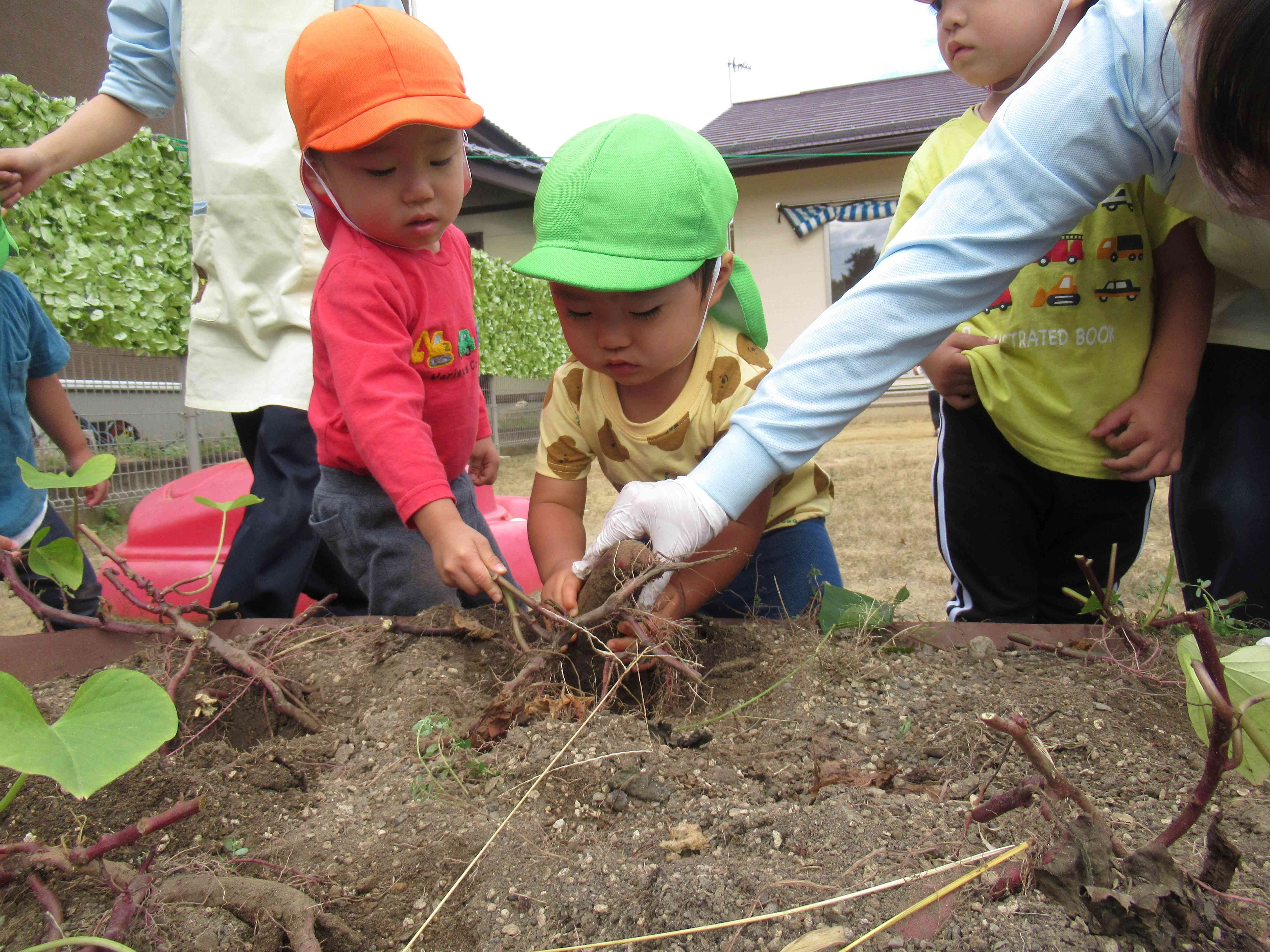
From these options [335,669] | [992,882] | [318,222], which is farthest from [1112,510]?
[318,222]

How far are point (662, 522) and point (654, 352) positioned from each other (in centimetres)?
34

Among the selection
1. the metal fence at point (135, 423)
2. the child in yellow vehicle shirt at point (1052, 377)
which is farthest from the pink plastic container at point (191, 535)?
the metal fence at point (135, 423)

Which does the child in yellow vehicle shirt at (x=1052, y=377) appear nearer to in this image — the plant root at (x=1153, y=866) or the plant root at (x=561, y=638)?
the plant root at (x=561, y=638)

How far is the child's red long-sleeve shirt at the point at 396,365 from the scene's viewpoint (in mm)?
1459

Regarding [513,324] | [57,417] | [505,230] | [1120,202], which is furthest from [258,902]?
[505,230]

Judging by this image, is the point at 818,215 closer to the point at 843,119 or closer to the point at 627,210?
the point at 843,119

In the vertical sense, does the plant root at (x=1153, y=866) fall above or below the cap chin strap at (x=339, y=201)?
below

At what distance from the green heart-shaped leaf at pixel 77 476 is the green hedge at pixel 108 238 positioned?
3.52 metres

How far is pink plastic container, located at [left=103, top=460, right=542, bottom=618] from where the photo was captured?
2738mm

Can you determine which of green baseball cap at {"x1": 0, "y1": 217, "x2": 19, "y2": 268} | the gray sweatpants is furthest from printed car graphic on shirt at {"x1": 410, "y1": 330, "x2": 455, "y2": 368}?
green baseball cap at {"x1": 0, "y1": 217, "x2": 19, "y2": 268}

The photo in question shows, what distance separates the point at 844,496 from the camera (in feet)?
16.9

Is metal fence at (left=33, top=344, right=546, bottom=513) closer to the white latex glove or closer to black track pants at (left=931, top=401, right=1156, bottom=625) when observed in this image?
black track pants at (left=931, top=401, right=1156, bottom=625)

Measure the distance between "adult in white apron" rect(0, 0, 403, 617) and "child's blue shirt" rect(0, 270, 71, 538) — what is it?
1.80 feet

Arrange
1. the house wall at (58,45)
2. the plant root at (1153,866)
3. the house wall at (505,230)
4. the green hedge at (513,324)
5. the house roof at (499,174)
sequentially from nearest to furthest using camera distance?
the plant root at (1153,866) < the house wall at (58,45) < the green hedge at (513,324) < the house roof at (499,174) < the house wall at (505,230)
